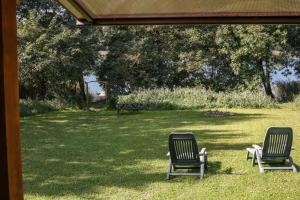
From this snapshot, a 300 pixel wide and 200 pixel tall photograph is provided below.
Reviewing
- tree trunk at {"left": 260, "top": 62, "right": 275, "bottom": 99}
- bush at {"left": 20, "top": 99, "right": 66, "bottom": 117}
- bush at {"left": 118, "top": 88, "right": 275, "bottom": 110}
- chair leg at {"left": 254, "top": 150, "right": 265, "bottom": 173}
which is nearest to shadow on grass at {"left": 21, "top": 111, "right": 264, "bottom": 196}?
chair leg at {"left": 254, "top": 150, "right": 265, "bottom": 173}

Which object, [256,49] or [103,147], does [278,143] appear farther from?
[256,49]

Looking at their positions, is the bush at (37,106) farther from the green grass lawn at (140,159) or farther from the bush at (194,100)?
the bush at (194,100)

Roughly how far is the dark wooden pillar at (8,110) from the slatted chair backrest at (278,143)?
7181 mm

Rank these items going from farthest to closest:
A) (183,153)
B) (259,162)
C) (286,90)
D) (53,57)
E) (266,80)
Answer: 1. (266,80)
2. (286,90)
3. (53,57)
4. (259,162)
5. (183,153)

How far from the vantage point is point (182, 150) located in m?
8.22

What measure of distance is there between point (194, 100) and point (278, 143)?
1302cm

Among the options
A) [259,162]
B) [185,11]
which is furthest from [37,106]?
[185,11]

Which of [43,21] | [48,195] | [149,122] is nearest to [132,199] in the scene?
[48,195]

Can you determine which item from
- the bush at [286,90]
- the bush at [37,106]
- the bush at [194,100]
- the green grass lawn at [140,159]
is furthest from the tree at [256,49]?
the bush at [37,106]

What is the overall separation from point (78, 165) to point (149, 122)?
7.14 m

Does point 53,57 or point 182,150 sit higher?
point 53,57

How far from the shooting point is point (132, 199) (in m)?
6.70

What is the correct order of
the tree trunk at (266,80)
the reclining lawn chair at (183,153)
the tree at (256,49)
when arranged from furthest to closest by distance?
the tree trunk at (266,80)
the tree at (256,49)
the reclining lawn chair at (183,153)

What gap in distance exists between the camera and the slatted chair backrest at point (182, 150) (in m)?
8.12
